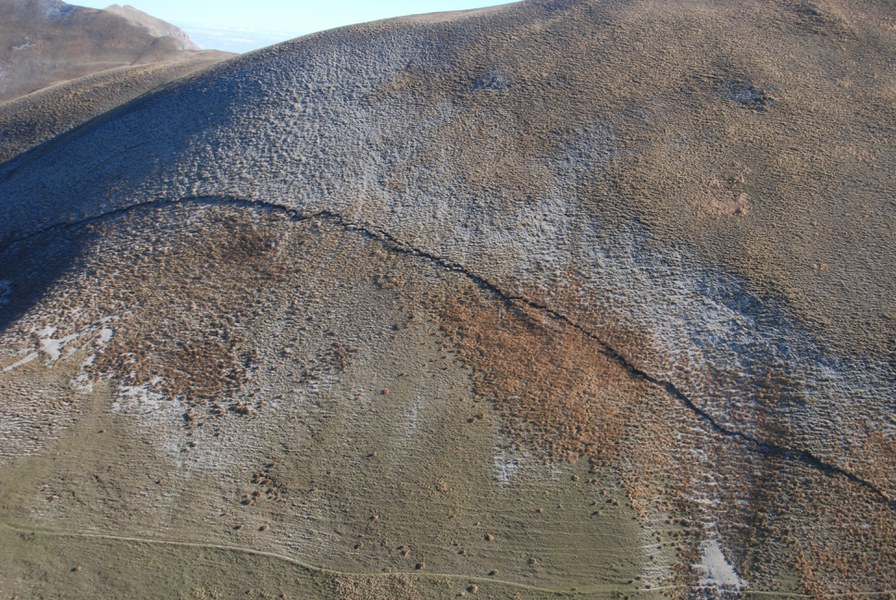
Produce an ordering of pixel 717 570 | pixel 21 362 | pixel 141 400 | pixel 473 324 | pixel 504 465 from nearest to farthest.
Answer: pixel 717 570
pixel 504 465
pixel 141 400
pixel 21 362
pixel 473 324

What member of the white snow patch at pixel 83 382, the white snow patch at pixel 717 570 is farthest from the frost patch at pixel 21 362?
the white snow patch at pixel 717 570

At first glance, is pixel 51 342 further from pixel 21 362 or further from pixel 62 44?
pixel 62 44

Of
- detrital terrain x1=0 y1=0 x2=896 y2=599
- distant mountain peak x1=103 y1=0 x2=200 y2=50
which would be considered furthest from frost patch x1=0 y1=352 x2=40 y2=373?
distant mountain peak x1=103 y1=0 x2=200 y2=50

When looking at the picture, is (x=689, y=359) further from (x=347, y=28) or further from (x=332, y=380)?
(x=347, y=28)

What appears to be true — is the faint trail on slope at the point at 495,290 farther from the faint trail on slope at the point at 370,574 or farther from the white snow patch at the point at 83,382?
the white snow patch at the point at 83,382

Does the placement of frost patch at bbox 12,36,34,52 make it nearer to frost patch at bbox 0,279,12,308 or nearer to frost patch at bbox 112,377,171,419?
frost patch at bbox 0,279,12,308

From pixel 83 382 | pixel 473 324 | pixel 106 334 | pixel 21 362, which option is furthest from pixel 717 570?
Result: pixel 21 362
